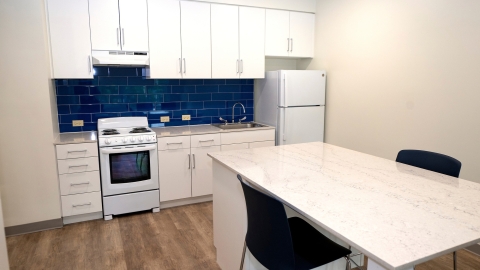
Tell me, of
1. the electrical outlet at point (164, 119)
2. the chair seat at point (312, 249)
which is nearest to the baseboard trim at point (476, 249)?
the chair seat at point (312, 249)

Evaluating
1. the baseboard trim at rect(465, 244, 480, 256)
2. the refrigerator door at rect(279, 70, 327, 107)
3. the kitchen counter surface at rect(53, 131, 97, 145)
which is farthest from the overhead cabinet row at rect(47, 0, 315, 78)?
the baseboard trim at rect(465, 244, 480, 256)

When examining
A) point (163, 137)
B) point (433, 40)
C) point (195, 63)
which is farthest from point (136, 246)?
point (433, 40)

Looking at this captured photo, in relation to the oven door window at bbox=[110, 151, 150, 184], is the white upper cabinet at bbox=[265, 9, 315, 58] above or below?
above

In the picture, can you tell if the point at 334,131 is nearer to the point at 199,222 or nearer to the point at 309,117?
the point at 309,117

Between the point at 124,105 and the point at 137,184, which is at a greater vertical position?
the point at 124,105

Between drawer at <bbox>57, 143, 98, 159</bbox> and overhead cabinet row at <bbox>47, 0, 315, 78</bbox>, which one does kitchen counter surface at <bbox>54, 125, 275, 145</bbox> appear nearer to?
drawer at <bbox>57, 143, 98, 159</bbox>

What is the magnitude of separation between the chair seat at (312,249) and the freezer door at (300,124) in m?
2.21

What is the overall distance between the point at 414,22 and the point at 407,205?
2311 millimetres

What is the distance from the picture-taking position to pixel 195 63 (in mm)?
3760

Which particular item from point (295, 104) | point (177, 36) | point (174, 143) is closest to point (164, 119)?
point (174, 143)

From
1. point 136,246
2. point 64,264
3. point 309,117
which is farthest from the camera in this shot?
point 309,117

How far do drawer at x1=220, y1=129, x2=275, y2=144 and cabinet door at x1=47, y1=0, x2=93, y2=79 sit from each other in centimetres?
164

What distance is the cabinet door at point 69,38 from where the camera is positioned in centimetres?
313

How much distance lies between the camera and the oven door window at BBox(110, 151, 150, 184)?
130 inches
